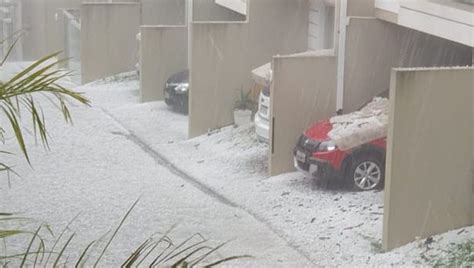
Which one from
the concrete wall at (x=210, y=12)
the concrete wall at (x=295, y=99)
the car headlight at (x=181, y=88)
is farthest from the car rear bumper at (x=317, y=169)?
the concrete wall at (x=210, y=12)

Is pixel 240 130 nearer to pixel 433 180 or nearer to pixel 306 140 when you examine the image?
pixel 306 140

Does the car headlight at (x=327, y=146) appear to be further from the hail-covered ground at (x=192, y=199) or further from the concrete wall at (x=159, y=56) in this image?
the concrete wall at (x=159, y=56)

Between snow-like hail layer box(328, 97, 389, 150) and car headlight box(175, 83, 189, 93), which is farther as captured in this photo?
car headlight box(175, 83, 189, 93)

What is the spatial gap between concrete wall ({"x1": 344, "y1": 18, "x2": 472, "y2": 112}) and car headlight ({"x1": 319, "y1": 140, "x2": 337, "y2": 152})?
5.39 feet

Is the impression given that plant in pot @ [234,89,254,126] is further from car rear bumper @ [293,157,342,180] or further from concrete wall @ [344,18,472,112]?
car rear bumper @ [293,157,342,180]

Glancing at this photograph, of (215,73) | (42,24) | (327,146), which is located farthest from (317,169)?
(42,24)

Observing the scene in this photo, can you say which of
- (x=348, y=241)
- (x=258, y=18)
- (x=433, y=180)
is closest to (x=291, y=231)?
(x=348, y=241)

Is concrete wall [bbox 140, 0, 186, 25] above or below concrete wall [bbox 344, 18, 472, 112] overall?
below

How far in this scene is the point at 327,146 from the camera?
40.5ft

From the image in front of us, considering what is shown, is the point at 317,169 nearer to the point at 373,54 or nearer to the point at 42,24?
the point at 373,54

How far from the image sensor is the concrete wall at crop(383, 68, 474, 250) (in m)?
9.62

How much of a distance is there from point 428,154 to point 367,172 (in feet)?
7.59

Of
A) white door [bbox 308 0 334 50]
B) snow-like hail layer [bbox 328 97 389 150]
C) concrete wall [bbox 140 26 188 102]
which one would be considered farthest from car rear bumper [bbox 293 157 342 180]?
concrete wall [bbox 140 26 188 102]

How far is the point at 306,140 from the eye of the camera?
41.8ft
